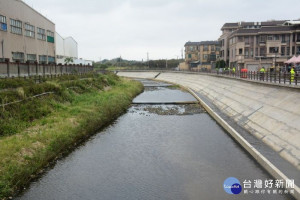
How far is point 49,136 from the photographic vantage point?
73.0 feet

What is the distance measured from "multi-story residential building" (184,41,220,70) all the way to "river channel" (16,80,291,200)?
105263mm

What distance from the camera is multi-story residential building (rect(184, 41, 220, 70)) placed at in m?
133

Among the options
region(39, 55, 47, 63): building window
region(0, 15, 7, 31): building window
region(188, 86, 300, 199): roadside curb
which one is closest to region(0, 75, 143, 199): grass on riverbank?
region(0, 15, 7, 31): building window

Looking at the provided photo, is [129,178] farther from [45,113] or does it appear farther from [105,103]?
[105,103]

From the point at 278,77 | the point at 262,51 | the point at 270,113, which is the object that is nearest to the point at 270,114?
the point at 270,113

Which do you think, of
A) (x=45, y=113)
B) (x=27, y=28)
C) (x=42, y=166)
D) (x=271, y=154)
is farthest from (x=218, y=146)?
(x=27, y=28)

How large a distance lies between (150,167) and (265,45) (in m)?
78.4

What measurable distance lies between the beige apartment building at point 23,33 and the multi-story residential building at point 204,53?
85.9m

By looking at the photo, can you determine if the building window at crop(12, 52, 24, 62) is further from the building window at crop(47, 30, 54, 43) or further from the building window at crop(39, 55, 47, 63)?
the building window at crop(47, 30, 54, 43)

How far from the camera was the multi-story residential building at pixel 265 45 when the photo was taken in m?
85.2

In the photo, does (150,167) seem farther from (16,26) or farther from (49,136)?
(16,26)

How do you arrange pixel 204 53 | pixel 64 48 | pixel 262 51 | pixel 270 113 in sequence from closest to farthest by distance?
pixel 270 113
pixel 64 48
pixel 262 51
pixel 204 53

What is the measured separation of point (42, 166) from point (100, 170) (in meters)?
3.76

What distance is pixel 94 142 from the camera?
85.9 ft
